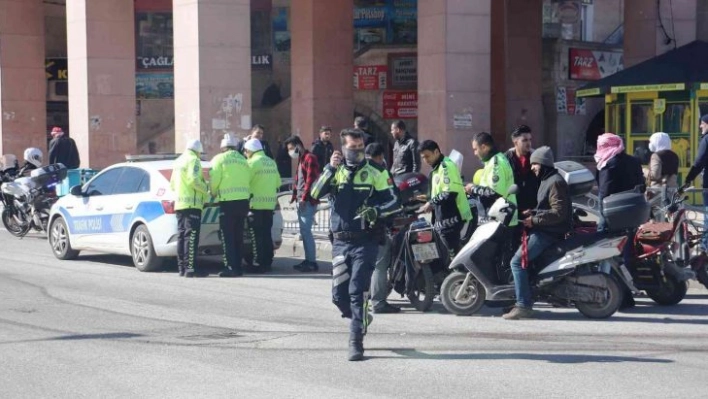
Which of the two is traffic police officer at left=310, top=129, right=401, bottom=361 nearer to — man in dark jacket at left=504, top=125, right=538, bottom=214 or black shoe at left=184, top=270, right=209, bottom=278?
man in dark jacket at left=504, top=125, right=538, bottom=214

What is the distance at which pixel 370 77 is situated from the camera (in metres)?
35.2

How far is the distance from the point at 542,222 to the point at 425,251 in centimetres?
133

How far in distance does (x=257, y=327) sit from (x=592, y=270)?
3.31 meters

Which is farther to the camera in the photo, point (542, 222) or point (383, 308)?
point (383, 308)

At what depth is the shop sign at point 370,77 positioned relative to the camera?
3512 centimetres

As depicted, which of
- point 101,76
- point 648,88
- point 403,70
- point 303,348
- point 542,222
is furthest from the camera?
point 403,70

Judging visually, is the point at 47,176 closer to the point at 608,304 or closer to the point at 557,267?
the point at 557,267

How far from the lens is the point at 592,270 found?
37.4 ft

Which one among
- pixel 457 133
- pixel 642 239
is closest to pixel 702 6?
pixel 457 133

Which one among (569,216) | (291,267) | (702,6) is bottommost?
(291,267)

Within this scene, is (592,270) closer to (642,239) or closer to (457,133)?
(642,239)

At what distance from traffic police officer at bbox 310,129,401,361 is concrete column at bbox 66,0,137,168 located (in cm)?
1830

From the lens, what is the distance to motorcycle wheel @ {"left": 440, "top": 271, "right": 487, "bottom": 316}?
1168 cm

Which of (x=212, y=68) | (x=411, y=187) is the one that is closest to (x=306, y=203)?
(x=411, y=187)
